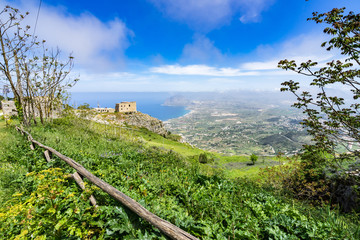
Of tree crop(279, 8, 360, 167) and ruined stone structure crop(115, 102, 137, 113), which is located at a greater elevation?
tree crop(279, 8, 360, 167)

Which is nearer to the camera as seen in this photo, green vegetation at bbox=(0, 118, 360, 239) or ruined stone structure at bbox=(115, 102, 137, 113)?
green vegetation at bbox=(0, 118, 360, 239)

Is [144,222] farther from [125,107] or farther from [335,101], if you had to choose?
[125,107]

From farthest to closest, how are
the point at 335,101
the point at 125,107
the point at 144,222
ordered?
the point at 125,107
the point at 335,101
the point at 144,222

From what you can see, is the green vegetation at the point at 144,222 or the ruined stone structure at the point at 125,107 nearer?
the green vegetation at the point at 144,222

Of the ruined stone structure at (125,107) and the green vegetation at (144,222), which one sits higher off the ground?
the green vegetation at (144,222)

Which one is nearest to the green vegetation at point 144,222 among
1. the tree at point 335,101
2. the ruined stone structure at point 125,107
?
the tree at point 335,101

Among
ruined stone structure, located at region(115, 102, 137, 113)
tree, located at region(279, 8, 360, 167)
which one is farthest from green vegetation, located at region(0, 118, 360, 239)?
ruined stone structure, located at region(115, 102, 137, 113)

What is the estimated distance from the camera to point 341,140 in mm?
6012

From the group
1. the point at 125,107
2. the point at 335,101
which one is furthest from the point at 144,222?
the point at 125,107

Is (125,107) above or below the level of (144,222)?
below

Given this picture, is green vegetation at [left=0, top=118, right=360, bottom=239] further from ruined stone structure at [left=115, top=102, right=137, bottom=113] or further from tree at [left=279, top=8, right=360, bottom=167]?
ruined stone structure at [left=115, top=102, right=137, bottom=113]

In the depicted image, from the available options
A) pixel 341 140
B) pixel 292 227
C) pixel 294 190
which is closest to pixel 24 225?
pixel 292 227

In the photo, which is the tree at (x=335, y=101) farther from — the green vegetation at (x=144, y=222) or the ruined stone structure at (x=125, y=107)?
the ruined stone structure at (x=125, y=107)

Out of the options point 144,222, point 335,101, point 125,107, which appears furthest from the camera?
point 125,107
